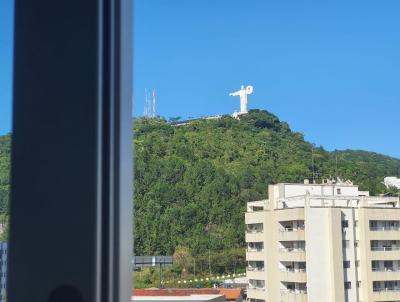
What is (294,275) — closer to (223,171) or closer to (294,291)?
(294,291)

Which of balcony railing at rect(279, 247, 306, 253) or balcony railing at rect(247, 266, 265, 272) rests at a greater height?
balcony railing at rect(279, 247, 306, 253)

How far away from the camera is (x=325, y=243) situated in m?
2.71

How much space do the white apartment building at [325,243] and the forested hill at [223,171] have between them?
0.39 ft

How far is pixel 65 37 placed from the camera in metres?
0.28

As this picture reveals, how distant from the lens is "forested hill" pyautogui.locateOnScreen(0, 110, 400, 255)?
5.49 ft

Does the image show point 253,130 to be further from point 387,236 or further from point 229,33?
point 387,236

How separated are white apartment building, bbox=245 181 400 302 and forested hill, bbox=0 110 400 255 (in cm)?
12

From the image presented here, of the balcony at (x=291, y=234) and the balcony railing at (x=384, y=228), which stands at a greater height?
the balcony railing at (x=384, y=228)

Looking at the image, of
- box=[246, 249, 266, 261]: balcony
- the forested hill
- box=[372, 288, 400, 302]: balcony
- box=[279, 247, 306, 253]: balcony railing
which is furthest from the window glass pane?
box=[279, 247, 306, 253]: balcony railing

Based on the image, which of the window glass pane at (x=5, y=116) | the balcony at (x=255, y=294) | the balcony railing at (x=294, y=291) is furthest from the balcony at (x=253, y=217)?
the window glass pane at (x=5, y=116)

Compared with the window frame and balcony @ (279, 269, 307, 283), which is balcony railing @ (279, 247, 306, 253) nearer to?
balcony @ (279, 269, 307, 283)

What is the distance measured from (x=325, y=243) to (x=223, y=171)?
86 cm

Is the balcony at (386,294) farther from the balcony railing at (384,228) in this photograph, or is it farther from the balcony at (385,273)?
the balcony railing at (384,228)

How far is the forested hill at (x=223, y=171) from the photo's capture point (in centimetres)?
167
